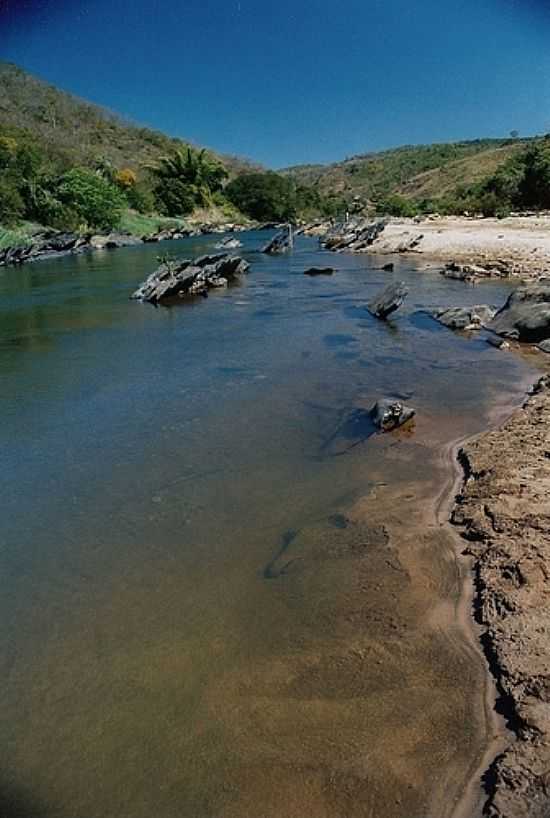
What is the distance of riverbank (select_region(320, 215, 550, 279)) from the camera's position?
75.9ft

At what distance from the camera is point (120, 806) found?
2686 millimetres

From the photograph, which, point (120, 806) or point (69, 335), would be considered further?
point (69, 335)

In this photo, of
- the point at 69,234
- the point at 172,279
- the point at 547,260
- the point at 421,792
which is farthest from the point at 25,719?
the point at 69,234

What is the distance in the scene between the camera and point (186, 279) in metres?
21.9

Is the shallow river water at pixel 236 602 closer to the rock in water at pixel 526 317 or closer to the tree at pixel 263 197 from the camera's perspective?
the rock in water at pixel 526 317

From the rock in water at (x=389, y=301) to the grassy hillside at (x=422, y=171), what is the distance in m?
71.5

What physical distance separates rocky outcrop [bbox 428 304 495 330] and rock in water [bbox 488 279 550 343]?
33cm

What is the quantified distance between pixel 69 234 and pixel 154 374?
4358 centimetres

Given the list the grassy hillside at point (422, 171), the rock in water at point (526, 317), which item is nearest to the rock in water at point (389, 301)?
the rock in water at point (526, 317)

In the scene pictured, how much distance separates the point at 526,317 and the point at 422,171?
119 m

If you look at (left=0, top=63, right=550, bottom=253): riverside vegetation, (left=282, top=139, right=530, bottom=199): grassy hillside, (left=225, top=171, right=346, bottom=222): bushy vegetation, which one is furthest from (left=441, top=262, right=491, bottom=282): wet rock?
(left=225, top=171, right=346, bottom=222): bushy vegetation

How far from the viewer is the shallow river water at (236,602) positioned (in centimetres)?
281

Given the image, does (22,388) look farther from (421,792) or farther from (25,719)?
(421,792)

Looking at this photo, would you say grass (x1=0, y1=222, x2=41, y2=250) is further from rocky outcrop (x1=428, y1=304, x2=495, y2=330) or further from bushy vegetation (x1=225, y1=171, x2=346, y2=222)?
bushy vegetation (x1=225, y1=171, x2=346, y2=222)
